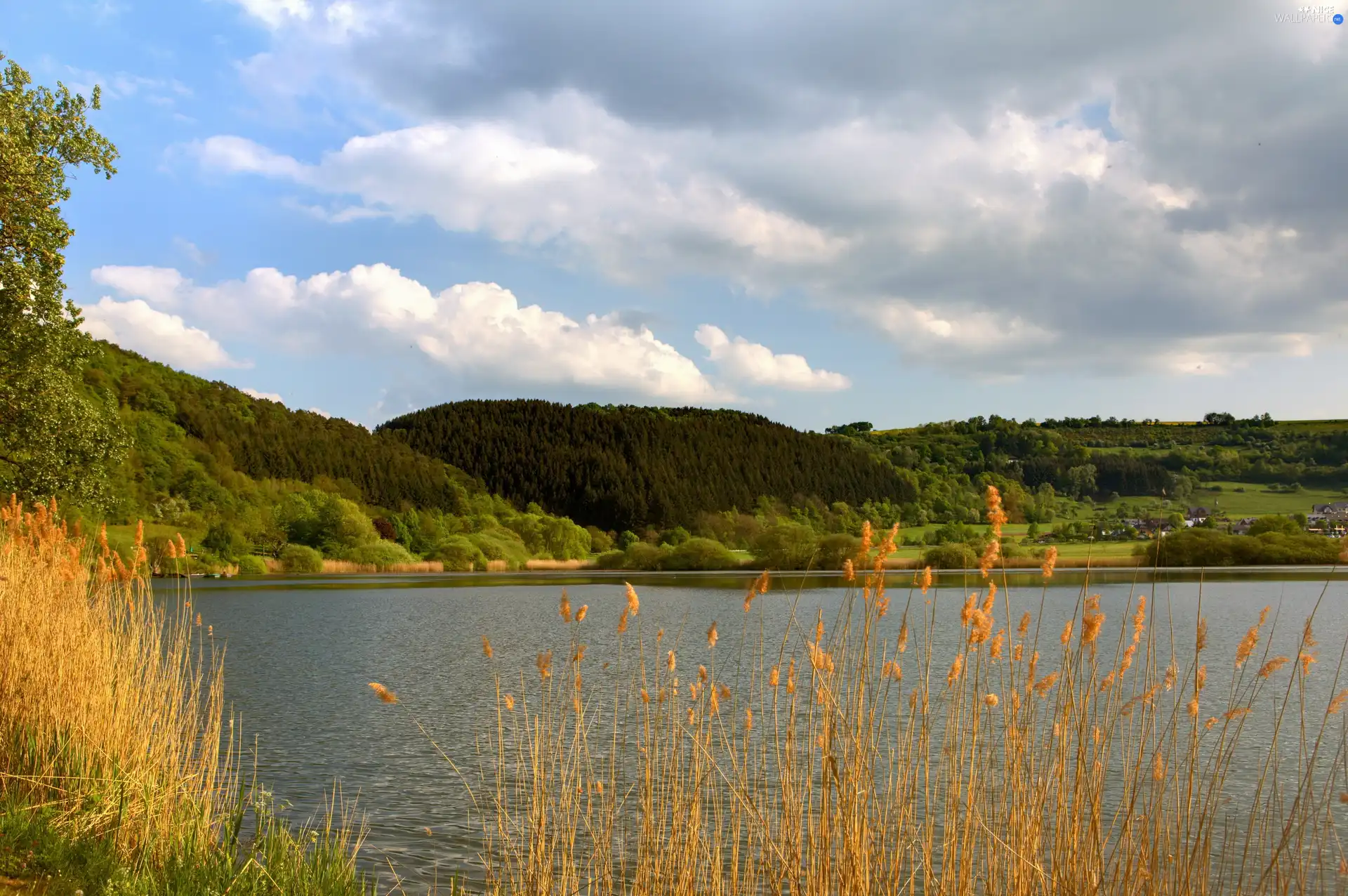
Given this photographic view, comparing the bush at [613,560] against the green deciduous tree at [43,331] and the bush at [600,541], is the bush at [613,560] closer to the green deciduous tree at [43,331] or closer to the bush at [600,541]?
the bush at [600,541]

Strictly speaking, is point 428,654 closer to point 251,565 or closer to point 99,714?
point 99,714

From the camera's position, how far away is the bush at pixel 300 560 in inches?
3009

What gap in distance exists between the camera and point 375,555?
274 ft

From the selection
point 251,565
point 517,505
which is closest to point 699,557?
point 251,565

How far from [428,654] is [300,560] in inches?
2301

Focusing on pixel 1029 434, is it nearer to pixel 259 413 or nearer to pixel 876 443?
pixel 876 443

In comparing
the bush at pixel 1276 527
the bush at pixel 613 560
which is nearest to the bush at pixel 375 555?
the bush at pixel 613 560

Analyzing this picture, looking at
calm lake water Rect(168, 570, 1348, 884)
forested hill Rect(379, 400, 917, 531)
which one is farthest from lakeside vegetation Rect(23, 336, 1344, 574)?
calm lake water Rect(168, 570, 1348, 884)

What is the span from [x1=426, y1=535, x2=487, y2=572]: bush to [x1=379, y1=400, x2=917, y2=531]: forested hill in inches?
1348

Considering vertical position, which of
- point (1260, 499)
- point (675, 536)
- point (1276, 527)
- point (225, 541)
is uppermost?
point (1260, 499)

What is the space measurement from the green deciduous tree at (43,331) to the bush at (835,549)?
50.2m

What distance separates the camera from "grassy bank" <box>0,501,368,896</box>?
219 inches

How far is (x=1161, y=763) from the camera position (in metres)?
4.89

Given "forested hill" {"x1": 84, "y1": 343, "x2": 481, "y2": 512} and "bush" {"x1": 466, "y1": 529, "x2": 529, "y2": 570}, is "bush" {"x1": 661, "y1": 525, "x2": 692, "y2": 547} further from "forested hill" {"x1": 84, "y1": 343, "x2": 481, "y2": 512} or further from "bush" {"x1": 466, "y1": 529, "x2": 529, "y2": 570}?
"forested hill" {"x1": 84, "y1": 343, "x2": 481, "y2": 512}
